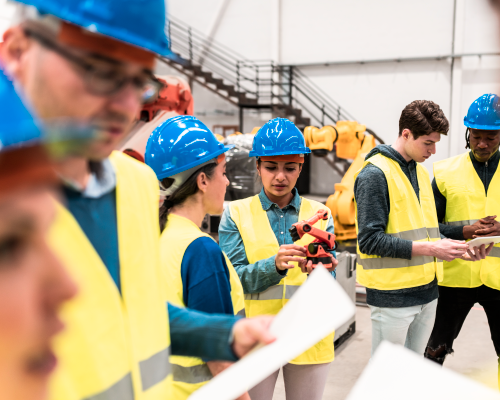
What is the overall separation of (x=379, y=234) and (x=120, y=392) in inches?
76.8

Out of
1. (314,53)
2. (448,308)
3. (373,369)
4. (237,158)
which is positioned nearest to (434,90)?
(314,53)

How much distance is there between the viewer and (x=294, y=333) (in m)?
0.72

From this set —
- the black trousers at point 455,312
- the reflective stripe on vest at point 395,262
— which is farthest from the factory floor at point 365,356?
the reflective stripe on vest at point 395,262

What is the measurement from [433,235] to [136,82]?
95.6 inches

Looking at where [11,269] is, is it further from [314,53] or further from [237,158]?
[314,53]

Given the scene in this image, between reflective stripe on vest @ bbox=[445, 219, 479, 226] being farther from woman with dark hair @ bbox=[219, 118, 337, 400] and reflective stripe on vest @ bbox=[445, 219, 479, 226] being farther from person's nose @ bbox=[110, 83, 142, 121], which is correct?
person's nose @ bbox=[110, 83, 142, 121]

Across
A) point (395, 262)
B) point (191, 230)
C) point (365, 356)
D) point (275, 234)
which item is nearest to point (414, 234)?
point (395, 262)

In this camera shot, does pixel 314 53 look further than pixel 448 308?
Yes

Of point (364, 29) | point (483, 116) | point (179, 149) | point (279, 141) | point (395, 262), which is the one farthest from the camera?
point (364, 29)

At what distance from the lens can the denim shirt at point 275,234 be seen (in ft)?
6.86

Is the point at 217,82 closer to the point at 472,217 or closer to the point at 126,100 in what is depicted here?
the point at 472,217

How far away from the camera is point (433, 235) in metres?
2.62

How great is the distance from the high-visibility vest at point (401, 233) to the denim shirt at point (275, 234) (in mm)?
416

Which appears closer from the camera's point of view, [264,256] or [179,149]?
[179,149]
